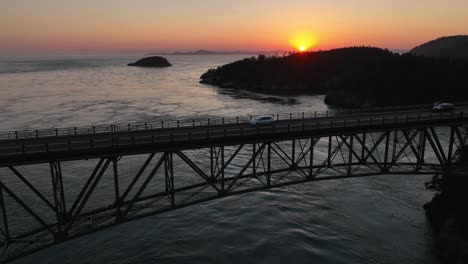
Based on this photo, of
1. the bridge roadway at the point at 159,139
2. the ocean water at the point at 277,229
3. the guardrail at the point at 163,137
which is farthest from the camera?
the ocean water at the point at 277,229

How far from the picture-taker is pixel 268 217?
4569cm

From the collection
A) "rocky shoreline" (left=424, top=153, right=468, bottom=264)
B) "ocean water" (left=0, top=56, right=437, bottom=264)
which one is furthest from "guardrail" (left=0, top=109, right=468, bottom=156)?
"ocean water" (left=0, top=56, right=437, bottom=264)

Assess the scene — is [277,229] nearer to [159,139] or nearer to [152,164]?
[159,139]

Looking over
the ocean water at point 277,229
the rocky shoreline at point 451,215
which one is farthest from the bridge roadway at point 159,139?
the ocean water at point 277,229

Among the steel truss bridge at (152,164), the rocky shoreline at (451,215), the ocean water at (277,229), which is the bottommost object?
the ocean water at (277,229)

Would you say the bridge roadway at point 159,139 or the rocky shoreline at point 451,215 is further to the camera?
the rocky shoreline at point 451,215

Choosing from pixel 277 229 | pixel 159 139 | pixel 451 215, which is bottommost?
pixel 277 229

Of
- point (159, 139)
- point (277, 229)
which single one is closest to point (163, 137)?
point (159, 139)

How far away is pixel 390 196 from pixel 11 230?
4813cm

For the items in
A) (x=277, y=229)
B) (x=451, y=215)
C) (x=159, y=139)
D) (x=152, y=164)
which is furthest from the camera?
(x=152, y=164)

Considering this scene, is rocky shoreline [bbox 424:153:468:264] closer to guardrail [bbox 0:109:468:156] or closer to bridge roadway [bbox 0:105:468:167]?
guardrail [bbox 0:109:468:156]

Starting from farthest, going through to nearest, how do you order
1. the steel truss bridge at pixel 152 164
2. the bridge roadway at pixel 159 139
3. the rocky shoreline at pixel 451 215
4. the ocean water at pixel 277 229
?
the ocean water at pixel 277 229 → the rocky shoreline at pixel 451 215 → the steel truss bridge at pixel 152 164 → the bridge roadway at pixel 159 139

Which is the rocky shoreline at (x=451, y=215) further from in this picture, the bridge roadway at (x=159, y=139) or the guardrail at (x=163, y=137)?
the bridge roadway at (x=159, y=139)

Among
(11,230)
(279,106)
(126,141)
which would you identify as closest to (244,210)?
(126,141)
